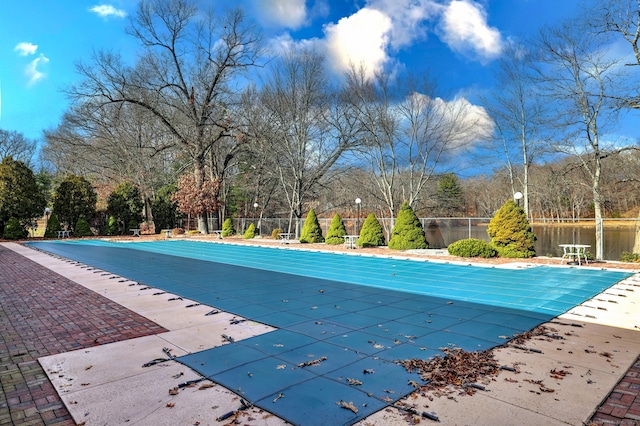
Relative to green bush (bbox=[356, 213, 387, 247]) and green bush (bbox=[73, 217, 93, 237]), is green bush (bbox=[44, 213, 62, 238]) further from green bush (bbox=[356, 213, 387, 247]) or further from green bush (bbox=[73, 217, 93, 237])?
green bush (bbox=[356, 213, 387, 247])

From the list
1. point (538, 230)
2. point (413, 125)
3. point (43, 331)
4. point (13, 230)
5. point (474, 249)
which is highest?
point (413, 125)

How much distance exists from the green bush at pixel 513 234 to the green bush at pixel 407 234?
2956 millimetres

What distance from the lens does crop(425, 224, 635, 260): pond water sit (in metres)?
16.8

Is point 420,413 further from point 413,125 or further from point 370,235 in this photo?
point 413,125

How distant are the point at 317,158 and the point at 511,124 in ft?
38.6

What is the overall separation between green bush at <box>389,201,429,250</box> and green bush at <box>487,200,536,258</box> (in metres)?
2.96

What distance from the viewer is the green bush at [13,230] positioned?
21.8 metres

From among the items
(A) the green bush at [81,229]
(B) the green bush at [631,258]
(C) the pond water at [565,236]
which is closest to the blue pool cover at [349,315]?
(B) the green bush at [631,258]

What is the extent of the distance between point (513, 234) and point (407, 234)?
3.85 m

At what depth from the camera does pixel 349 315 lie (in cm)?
530

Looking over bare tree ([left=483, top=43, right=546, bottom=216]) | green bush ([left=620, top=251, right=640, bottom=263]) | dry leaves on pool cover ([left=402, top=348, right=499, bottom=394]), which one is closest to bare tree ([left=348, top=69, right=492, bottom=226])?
bare tree ([left=483, top=43, right=546, bottom=216])

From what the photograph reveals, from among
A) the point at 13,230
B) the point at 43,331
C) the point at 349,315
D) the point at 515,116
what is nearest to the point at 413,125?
the point at 515,116

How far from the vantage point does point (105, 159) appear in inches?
1217

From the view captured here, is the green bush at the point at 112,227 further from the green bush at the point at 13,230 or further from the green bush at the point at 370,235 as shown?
the green bush at the point at 370,235
